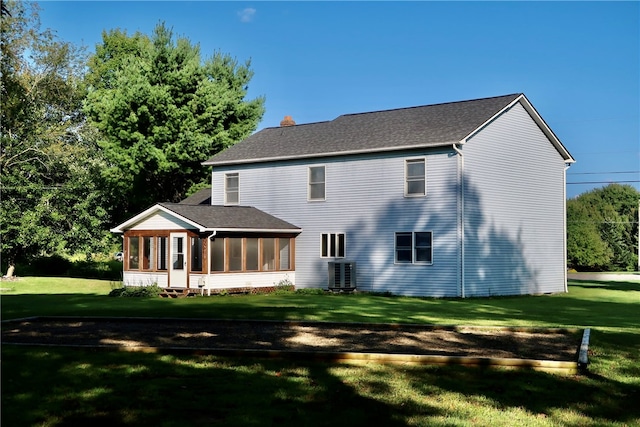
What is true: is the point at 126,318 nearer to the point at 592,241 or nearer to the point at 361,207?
the point at 361,207

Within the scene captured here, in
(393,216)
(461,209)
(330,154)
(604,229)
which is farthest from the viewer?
(604,229)

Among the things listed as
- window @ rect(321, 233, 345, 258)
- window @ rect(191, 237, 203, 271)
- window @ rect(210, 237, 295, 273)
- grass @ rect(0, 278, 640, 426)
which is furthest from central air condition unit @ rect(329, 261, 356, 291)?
grass @ rect(0, 278, 640, 426)

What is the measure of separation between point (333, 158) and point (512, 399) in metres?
26.7

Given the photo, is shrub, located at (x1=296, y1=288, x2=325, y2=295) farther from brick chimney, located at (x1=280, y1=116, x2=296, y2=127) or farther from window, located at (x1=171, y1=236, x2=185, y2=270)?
brick chimney, located at (x1=280, y1=116, x2=296, y2=127)

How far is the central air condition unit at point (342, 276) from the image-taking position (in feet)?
113

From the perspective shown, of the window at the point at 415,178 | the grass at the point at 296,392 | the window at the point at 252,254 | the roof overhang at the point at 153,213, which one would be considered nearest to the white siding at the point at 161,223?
the roof overhang at the point at 153,213

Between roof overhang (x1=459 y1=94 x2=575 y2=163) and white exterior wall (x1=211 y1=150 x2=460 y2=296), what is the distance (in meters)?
2.23

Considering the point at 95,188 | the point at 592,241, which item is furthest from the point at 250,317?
the point at 592,241

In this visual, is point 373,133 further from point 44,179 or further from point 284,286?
point 44,179

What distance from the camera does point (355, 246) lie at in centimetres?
3475

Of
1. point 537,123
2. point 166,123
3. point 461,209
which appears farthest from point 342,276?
point 166,123

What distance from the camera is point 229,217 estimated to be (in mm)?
35000

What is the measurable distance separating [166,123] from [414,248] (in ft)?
64.2

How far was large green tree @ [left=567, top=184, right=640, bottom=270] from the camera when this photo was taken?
75.9 m
